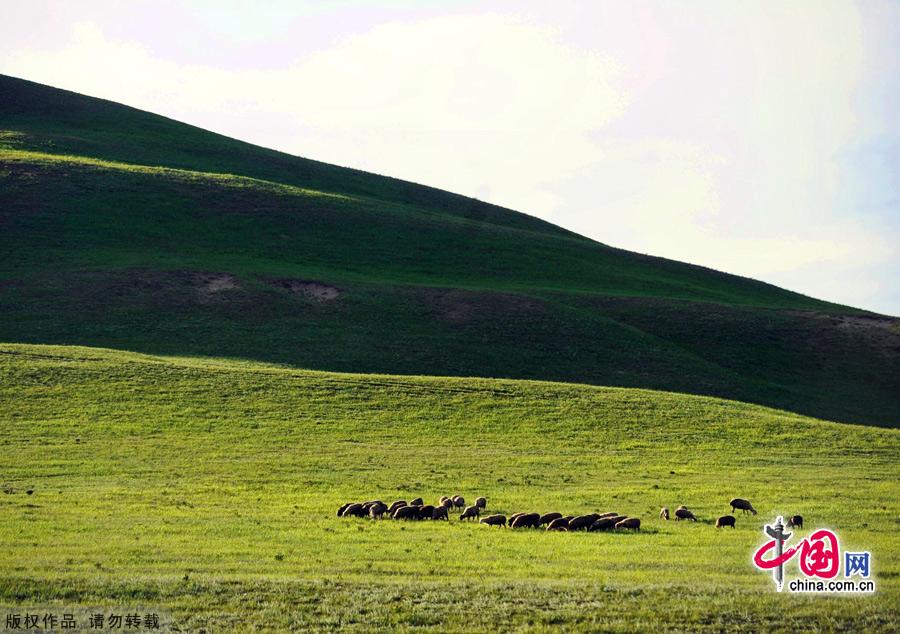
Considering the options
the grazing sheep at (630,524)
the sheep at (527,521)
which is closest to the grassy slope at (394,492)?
the grazing sheep at (630,524)

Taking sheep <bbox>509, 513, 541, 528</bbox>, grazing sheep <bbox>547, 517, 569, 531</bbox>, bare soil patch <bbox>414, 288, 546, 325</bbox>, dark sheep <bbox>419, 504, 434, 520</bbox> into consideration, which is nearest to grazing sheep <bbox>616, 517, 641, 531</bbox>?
grazing sheep <bbox>547, 517, 569, 531</bbox>

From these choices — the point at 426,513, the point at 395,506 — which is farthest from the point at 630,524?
the point at 395,506

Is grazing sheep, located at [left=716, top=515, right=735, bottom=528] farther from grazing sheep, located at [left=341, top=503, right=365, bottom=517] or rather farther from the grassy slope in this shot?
grazing sheep, located at [left=341, top=503, right=365, bottom=517]

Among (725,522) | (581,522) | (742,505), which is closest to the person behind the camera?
(581,522)

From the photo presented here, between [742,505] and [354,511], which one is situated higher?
[742,505]

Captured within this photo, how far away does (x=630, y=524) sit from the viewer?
91.6 feet

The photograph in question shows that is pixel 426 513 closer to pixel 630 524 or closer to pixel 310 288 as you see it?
pixel 630 524

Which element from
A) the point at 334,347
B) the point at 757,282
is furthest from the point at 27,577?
the point at 757,282

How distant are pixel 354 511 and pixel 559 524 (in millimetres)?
5906

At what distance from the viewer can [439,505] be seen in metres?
31.5

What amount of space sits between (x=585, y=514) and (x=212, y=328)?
140 ft

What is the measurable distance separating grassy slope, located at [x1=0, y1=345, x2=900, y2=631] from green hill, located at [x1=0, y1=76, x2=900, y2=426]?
32.2 feet

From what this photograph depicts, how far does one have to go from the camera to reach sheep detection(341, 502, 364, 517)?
29594mm

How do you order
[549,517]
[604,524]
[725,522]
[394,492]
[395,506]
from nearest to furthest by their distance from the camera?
1. [604,524]
2. [725,522]
3. [549,517]
4. [395,506]
5. [394,492]
